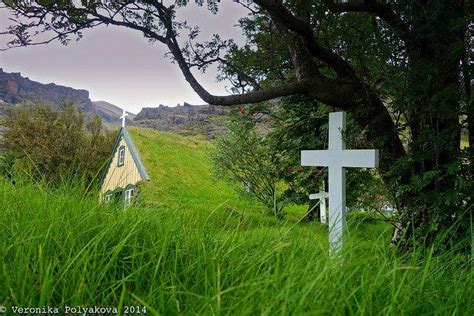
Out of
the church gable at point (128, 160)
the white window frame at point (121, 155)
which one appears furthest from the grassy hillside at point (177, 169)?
the white window frame at point (121, 155)

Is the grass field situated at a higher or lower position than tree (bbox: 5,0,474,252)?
lower

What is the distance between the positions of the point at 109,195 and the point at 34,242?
1.12 meters

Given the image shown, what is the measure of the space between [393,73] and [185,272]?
290 centimetres

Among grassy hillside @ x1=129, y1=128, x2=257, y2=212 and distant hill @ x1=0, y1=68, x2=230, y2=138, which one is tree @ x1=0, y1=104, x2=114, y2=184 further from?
distant hill @ x1=0, y1=68, x2=230, y2=138

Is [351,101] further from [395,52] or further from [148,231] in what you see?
[148,231]

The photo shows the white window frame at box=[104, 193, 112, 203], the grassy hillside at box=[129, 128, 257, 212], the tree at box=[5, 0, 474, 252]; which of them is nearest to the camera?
the white window frame at box=[104, 193, 112, 203]

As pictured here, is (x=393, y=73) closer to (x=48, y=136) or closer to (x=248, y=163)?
(x=248, y=163)

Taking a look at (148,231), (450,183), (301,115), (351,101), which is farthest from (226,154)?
(148,231)

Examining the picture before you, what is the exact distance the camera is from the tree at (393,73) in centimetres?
293

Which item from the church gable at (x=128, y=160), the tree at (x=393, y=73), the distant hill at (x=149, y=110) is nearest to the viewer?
the tree at (x=393, y=73)

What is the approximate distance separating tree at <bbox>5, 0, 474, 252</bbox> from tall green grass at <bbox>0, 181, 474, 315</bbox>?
150 centimetres

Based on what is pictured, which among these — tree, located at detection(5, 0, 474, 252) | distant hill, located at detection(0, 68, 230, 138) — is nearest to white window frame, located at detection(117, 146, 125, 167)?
tree, located at detection(5, 0, 474, 252)

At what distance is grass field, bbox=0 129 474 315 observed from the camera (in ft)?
3.14

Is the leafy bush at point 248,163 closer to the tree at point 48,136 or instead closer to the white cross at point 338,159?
the white cross at point 338,159
